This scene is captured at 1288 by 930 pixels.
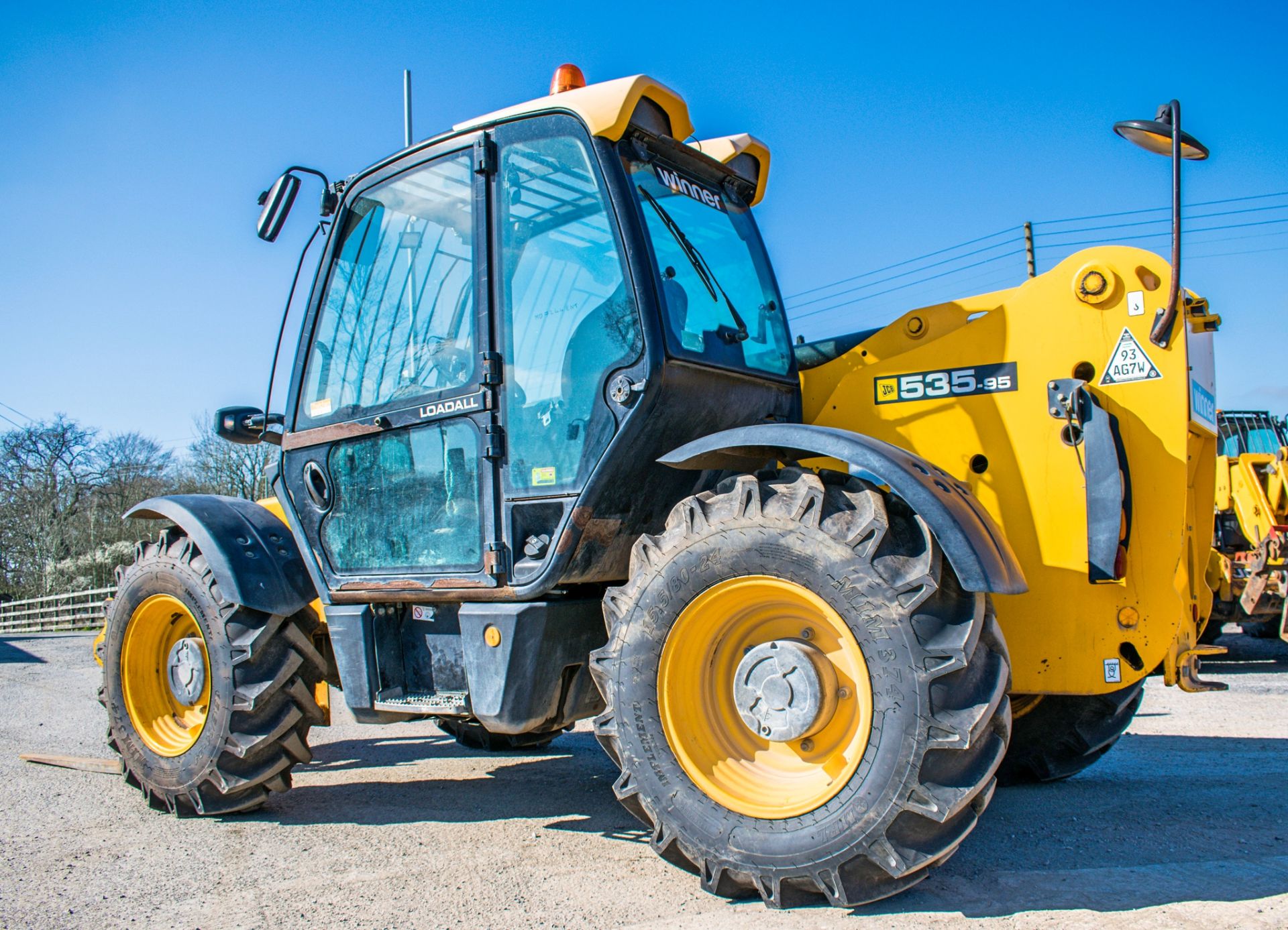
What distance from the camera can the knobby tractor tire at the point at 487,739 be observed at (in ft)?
19.1

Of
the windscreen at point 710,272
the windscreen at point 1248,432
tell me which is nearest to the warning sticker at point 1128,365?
the windscreen at point 710,272

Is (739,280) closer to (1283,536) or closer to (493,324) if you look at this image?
(493,324)

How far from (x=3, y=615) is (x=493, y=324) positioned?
111 feet

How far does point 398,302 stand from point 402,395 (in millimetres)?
443

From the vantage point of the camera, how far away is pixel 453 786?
509 cm

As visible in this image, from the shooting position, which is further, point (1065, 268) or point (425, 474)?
point (425, 474)

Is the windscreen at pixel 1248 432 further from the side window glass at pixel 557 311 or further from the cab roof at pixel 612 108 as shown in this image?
the side window glass at pixel 557 311

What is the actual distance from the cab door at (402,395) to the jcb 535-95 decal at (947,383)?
160 centimetres

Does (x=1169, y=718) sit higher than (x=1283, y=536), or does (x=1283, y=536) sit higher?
(x=1283, y=536)

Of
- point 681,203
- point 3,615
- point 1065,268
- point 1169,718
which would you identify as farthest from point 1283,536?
point 3,615

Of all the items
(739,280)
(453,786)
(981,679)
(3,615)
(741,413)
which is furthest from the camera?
(3,615)

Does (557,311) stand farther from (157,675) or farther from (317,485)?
(157,675)

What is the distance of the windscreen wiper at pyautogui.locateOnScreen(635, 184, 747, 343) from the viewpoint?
3883 millimetres

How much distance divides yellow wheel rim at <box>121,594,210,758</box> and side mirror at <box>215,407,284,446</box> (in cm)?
84
